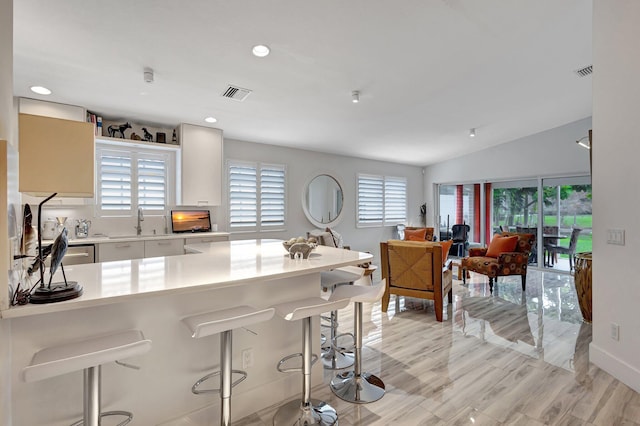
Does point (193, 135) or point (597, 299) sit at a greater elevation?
point (193, 135)

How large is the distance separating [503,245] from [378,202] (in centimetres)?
288

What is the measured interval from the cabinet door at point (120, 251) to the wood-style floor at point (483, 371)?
2593 mm

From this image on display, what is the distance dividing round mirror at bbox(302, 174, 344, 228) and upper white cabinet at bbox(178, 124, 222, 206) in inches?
73.1

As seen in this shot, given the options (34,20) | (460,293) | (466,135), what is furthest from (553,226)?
(34,20)

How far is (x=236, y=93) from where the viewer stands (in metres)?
3.57

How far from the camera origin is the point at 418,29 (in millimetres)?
2691

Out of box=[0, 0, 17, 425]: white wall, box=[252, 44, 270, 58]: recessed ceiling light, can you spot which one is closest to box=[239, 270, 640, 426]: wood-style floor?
box=[0, 0, 17, 425]: white wall

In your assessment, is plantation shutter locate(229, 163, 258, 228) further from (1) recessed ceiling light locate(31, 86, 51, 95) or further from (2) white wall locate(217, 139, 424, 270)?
(1) recessed ceiling light locate(31, 86, 51, 95)

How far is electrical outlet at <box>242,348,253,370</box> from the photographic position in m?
2.03

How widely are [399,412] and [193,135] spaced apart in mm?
4060

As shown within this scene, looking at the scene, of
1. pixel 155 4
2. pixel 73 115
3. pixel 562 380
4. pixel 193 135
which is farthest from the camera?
pixel 193 135

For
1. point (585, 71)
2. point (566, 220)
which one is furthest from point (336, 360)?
point (566, 220)

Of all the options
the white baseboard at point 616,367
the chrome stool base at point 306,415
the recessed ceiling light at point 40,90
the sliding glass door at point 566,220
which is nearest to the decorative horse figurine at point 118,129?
the recessed ceiling light at point 40,90

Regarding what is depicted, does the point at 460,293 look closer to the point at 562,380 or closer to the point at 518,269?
the point at 518,269
